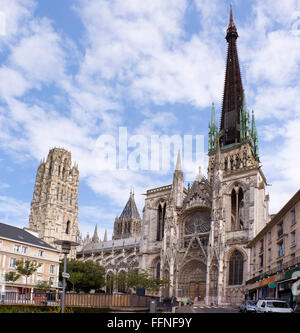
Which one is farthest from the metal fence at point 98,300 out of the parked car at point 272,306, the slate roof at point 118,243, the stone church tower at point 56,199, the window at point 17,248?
the stone church tower at point 56,199

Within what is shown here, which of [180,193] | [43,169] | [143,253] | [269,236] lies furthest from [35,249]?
[43,169]

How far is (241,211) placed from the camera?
53688 millimetres

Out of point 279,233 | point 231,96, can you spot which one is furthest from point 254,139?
point 279,233

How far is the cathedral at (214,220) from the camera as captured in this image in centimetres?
4881

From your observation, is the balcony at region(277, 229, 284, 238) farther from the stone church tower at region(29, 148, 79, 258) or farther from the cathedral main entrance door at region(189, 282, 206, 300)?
the stone church tower at region(29, 148, 79, 258)

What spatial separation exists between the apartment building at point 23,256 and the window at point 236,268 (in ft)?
71.3

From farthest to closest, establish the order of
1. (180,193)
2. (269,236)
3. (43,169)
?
(43,169)
(180,193)
(269,236)

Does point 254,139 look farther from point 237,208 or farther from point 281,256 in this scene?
point 281,256

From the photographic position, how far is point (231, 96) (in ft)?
246

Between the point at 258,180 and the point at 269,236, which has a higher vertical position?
the point at 258,180

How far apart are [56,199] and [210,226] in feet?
153

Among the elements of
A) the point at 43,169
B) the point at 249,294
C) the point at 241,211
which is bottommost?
the point at 249,294

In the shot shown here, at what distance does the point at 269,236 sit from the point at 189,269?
2013 centimetres
